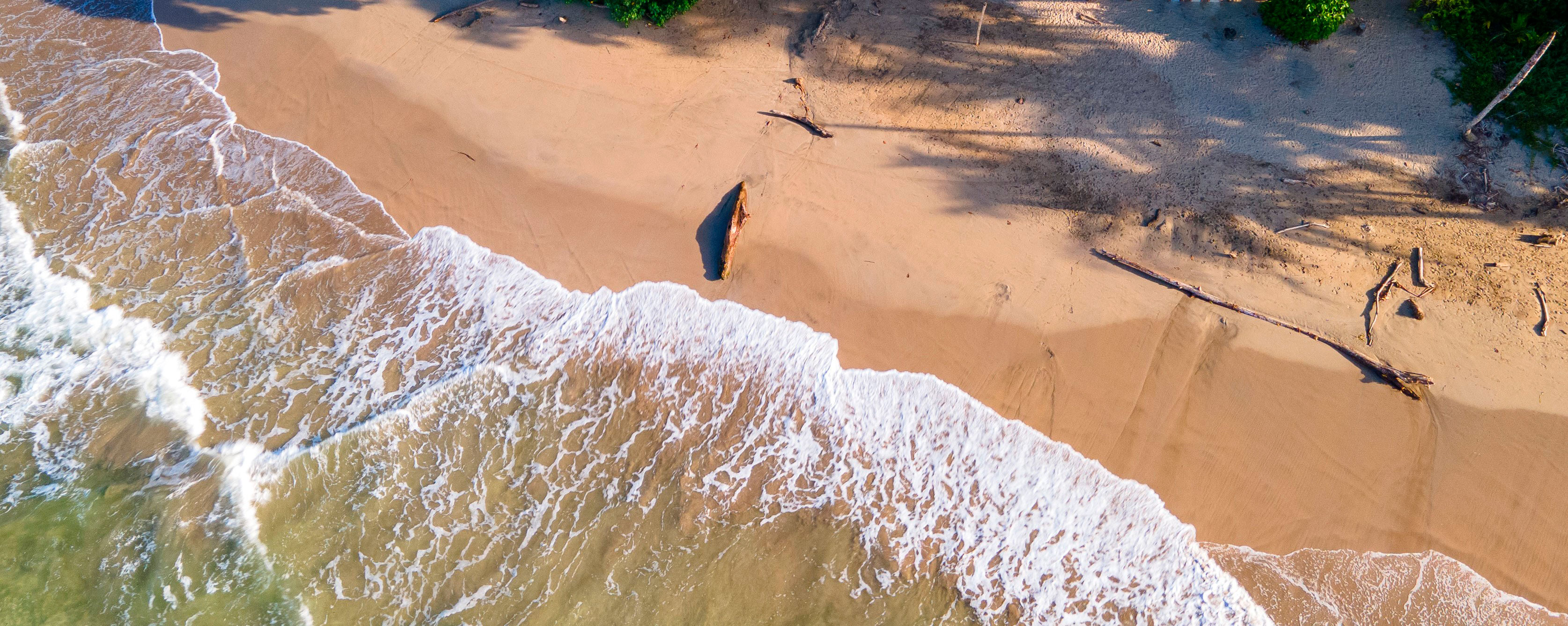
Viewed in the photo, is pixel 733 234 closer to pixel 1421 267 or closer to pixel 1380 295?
pixel 1380 295

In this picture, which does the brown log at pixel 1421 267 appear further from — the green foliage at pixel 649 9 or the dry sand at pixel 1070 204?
the green foliage at pixel 649 9

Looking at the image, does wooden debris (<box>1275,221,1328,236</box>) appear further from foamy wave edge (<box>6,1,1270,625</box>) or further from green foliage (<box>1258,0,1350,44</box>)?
foamy wave edge (<box>6,1,1270,625</box>)

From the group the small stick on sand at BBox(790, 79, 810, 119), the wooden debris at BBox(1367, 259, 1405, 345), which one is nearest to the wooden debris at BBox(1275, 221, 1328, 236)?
the wooden debris at BBox(1367, 259, 1405, 345)

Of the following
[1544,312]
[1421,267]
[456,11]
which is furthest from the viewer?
[456,11]

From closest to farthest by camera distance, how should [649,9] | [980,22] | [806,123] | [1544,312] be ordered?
[1544,312] → [806,123] → [980,22] → [649,9]

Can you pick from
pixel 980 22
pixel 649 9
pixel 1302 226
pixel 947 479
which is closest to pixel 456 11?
pixel 649 9

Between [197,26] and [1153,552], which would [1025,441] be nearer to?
[1153,552]
